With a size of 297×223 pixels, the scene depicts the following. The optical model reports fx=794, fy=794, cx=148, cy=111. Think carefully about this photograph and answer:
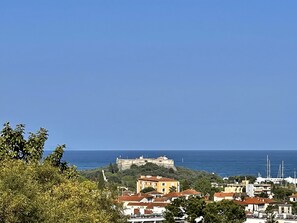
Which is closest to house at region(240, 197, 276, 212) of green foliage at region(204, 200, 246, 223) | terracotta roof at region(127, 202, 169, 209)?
terracotta roof at region(127, 202, 169, 209)

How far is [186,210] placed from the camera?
4894 cm

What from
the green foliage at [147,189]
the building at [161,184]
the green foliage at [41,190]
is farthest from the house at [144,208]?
the green foliage at [41,190]

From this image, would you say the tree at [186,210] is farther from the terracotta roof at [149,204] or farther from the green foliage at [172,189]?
the green foliage at [172,189]

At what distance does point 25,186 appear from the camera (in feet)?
70.1

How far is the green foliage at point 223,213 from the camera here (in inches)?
1855

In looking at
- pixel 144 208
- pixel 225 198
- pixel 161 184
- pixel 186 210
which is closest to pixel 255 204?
pixel 225 198

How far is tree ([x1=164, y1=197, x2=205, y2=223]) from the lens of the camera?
48000 mm

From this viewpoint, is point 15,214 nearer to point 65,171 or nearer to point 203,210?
point 65,171

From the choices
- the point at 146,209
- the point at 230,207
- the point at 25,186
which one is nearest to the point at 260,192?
the point at 146,209

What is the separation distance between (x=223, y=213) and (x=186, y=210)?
90.0 inches

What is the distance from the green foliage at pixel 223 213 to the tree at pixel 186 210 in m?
0.51

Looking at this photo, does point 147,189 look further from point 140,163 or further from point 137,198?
point 140,163

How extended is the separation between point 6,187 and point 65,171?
8.05 m

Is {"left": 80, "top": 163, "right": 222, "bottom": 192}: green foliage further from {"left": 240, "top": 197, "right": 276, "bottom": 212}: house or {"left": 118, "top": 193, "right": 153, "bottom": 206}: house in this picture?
{"left": 240, "top": 197, "right": 276, "bottom": 212}: house
